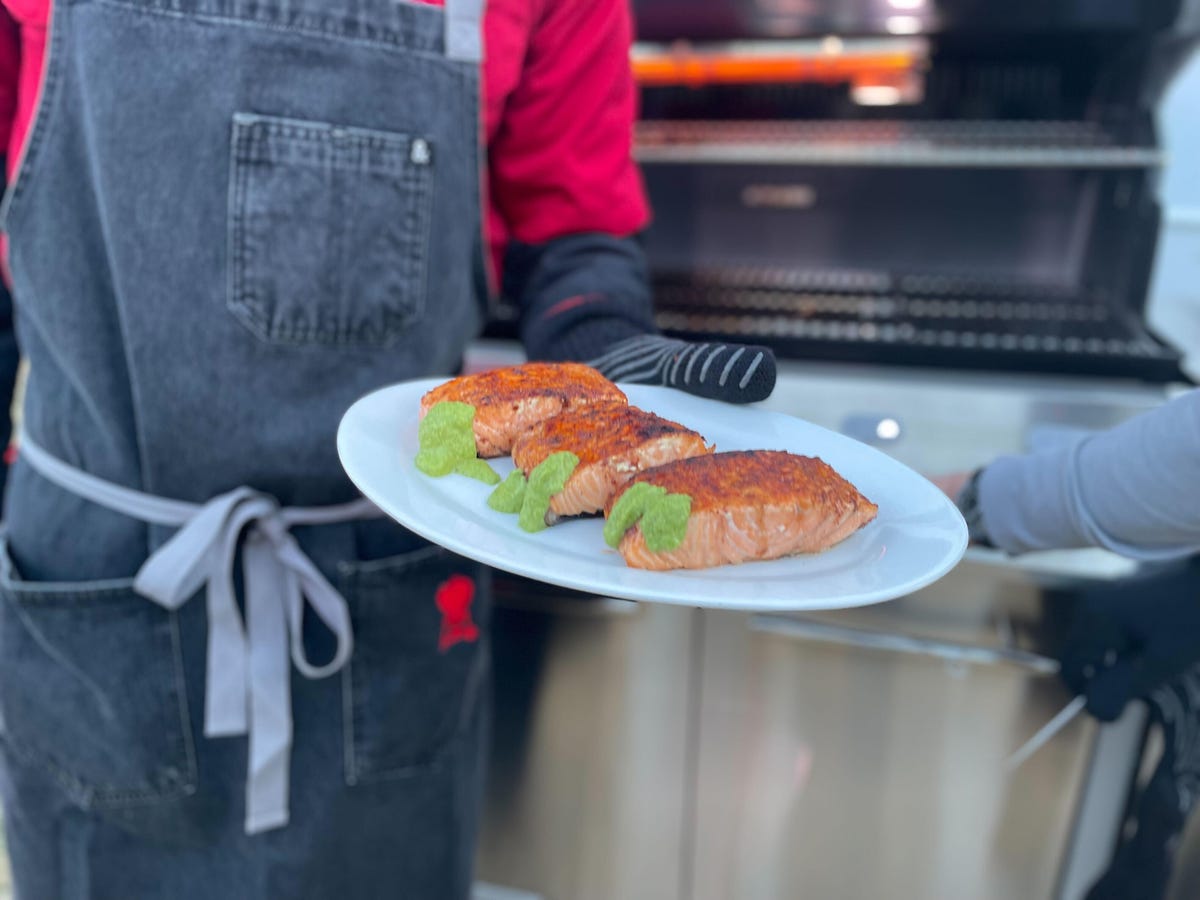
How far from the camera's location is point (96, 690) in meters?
0.89

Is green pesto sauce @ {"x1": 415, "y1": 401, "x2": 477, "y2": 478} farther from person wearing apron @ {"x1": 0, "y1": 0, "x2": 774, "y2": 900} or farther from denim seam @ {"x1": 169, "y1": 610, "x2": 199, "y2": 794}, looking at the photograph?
denim seam @ {"x1": 169, "y1": 610, "x2": 199, "y2": 794}

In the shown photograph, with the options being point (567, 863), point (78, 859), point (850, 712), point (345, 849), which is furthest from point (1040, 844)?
point (78, 859)

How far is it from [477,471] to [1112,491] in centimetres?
54

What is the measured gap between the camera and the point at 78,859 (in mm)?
950

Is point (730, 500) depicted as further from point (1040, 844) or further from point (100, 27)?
point (1040, 844)

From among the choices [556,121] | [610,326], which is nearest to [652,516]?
[610,326]

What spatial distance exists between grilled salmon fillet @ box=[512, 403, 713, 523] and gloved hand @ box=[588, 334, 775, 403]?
0.04 meters

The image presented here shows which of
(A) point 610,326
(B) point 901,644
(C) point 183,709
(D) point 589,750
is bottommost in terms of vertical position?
(D) point 589,750

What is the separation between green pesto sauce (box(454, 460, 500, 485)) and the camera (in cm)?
69

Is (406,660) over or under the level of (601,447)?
under

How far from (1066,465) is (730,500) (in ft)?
1.20

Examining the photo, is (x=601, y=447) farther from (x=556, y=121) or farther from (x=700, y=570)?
(x=556, y=121)

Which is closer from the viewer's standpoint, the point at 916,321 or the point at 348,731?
the point at 348,731

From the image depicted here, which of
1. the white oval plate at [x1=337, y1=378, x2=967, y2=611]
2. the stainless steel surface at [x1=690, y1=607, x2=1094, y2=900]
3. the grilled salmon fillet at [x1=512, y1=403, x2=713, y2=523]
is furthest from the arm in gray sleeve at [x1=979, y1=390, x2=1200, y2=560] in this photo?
the stainless steel surface at [x1=690, y1=607, x2=1094, y2=900]
